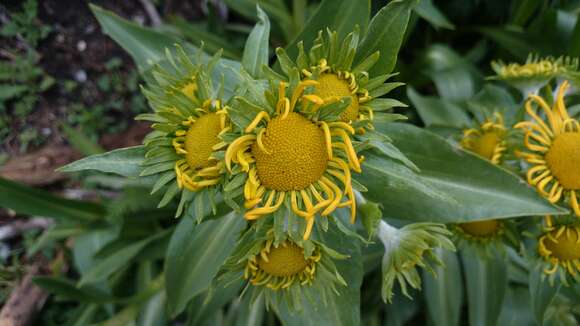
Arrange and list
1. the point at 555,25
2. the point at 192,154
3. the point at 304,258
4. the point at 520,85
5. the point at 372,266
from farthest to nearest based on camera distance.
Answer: the point at 555,25 → the point at 372,266 → the point at 520,85 → the point at 304,258 → the point at 192,154

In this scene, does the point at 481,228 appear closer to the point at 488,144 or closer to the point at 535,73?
the point at 488,144

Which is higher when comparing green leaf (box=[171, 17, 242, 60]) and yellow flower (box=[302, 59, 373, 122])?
yellow flower (box=[302, 59, 373, 122])

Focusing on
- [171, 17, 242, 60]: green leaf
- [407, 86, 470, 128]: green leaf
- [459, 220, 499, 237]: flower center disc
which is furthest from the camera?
[171, 17, 242, 60]: green leaf

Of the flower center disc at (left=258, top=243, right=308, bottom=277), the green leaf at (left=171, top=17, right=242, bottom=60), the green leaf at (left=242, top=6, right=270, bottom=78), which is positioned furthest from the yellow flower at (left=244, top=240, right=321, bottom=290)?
the green leaf at (left=171, top=17, right=242, bottom=60)

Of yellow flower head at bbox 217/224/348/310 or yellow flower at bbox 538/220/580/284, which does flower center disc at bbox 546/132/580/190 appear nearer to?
yellow flower at bbox 538/220/580/284

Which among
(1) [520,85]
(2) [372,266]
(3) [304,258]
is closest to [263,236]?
(3) [304,258]

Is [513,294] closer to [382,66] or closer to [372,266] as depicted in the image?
[372,266]

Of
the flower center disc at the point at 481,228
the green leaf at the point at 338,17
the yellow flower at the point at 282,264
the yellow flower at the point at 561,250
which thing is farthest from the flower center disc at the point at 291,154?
the yellow flower at the point at 561,250
